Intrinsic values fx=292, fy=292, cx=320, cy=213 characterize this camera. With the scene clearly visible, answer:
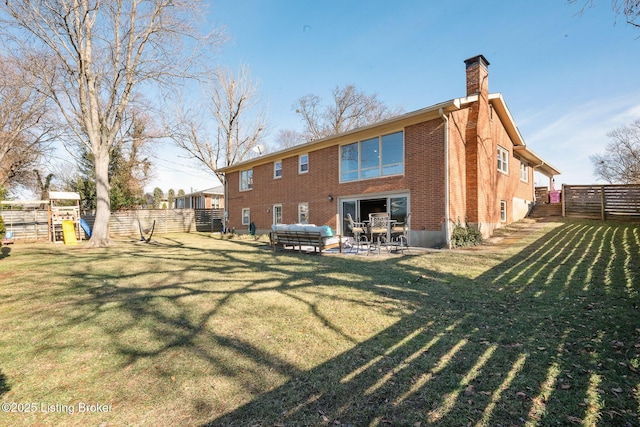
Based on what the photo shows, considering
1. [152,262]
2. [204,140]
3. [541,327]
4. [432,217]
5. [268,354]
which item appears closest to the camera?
[268,354]

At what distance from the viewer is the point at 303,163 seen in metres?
16.1

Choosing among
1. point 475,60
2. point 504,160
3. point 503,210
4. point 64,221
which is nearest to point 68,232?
point 64,221

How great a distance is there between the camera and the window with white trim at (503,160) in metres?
14.9

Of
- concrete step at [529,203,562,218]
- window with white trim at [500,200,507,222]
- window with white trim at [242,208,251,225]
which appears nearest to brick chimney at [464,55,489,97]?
window with white trim at [500,200,507,222]

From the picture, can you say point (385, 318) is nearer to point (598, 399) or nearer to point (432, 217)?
point (598, 399)

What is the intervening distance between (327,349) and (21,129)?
1132 inches

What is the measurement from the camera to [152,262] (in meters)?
8.73

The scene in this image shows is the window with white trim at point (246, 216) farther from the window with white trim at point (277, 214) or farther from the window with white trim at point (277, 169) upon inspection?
the window with white trim at point (277, 169)

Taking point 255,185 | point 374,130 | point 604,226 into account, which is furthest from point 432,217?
point 255,185

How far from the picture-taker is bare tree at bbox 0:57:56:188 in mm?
20405

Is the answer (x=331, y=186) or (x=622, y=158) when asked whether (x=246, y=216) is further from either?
(x=622, y=158)

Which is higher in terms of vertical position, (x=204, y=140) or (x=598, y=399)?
(x=204, y=140)

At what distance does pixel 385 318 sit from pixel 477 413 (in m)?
1.96

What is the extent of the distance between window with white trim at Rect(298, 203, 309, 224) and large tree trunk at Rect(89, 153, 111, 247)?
9.14 metres
